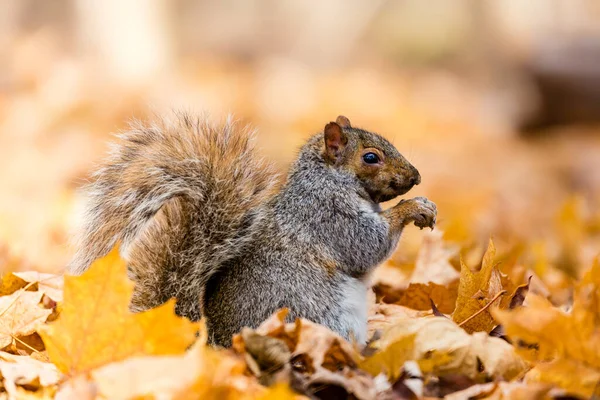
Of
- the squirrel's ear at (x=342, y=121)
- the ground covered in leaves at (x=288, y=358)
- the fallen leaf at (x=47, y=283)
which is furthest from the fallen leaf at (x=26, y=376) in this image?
the squirrel's ear at (x=342, y=121)

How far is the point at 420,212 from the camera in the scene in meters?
2.66

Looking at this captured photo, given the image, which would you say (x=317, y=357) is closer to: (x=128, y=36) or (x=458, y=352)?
(x=458, y=352)

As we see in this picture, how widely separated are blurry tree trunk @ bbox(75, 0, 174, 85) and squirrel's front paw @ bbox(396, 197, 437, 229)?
29.4ft

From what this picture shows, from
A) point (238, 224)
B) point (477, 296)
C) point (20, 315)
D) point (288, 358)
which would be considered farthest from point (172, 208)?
point (477, 296)

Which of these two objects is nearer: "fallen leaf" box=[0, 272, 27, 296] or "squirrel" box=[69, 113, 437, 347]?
"squirrel" box=[69, 113, 437, 347]

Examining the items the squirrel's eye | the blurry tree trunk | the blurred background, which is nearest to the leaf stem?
the squirrel's eye

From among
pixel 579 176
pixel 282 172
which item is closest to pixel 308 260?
pixel 282 172

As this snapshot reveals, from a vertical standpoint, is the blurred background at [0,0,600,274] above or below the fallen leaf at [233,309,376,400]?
below

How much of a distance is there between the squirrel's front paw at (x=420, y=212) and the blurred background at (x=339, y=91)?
39cm

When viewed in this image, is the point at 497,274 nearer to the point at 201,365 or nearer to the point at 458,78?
the point at 201,365

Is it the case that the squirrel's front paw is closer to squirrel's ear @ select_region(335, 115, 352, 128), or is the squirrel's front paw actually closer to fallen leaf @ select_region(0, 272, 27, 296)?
squirrel's ear @ select_region(335, 115, 352, 128)

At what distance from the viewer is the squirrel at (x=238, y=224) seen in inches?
91.2

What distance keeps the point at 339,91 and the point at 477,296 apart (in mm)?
12082

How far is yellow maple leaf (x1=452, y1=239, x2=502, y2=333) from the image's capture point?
7.79 ft
